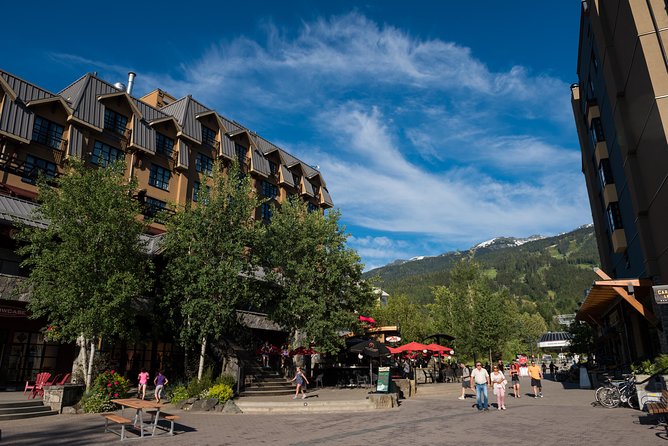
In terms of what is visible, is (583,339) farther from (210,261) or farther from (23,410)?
(23,410)

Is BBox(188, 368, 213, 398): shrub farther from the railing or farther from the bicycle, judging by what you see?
the railing

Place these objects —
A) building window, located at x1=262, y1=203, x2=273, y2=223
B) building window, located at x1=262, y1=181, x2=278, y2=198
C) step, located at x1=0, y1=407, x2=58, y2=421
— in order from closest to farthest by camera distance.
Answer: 1. step, located at x1=0, y1=407, x2=58, y2=421
2. building window, located at x1=262, y1=203, x2=273, y2=223
3. building window, located at x1=262, y1=181, x2=278, y2=198

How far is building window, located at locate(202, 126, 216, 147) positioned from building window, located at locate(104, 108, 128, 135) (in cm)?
704

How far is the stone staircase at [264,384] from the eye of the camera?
70.6 ft

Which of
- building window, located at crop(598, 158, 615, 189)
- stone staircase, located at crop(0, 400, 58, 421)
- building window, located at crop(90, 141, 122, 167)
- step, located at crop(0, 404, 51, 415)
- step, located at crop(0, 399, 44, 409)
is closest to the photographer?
stone staircase, located at crop(0, 400, 58, 421)

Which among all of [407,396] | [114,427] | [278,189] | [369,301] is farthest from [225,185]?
[278,189]

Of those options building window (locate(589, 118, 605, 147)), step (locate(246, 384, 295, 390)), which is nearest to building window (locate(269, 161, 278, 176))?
step (locate(246, 384, 295, 390))

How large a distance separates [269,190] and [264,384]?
2363 centimetres

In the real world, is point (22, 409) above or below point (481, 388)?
below

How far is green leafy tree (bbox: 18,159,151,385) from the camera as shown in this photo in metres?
17.4

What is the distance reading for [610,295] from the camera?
933 inches

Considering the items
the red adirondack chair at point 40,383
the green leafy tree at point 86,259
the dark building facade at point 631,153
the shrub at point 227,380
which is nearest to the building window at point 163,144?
the green leafy tree at point 86,259

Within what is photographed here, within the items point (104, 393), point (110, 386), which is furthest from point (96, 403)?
point (110, 386)

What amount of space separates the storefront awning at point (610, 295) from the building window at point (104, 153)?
29.6 m
